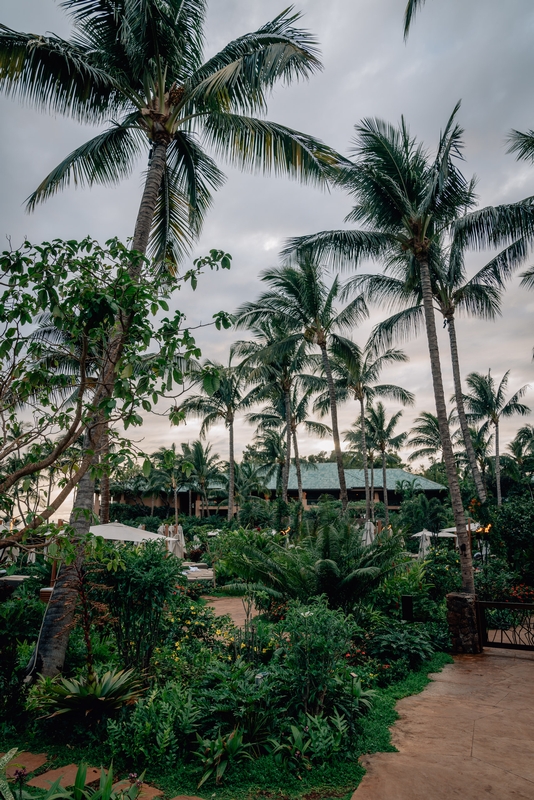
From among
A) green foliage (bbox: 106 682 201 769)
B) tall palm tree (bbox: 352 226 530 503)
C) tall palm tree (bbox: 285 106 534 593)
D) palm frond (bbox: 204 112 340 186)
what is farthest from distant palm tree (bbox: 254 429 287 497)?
green foliage (bbox: 106 682 201 769)

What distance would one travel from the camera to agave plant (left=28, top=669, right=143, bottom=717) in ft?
13.2

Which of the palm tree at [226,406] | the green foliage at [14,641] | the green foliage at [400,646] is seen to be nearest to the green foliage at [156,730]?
the green foliage at [14,641]

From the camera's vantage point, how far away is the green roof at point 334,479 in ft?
115

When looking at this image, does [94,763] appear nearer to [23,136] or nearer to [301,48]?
[23,136]

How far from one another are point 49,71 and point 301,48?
3.02 metres

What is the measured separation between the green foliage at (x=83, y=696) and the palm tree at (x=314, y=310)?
493 inches

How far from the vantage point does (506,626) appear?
8.21 meters

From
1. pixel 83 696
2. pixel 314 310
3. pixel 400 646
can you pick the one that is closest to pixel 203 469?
pixel 314 310

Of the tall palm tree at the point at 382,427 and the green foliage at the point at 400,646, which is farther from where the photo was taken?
the tall palm tree at the point at 382,427

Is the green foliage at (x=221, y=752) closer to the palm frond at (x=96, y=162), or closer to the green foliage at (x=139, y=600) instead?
the green foliage at (x=139, y=600)

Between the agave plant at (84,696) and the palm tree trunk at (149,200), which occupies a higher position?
the palm tree trunk at (149,200)

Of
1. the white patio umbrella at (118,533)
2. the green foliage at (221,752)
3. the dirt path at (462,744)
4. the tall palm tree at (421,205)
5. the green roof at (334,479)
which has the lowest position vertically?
the dirt path at (462,744)

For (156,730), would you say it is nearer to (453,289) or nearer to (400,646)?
(400,646)

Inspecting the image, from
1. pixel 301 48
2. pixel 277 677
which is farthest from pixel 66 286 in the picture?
pixel 301 48
